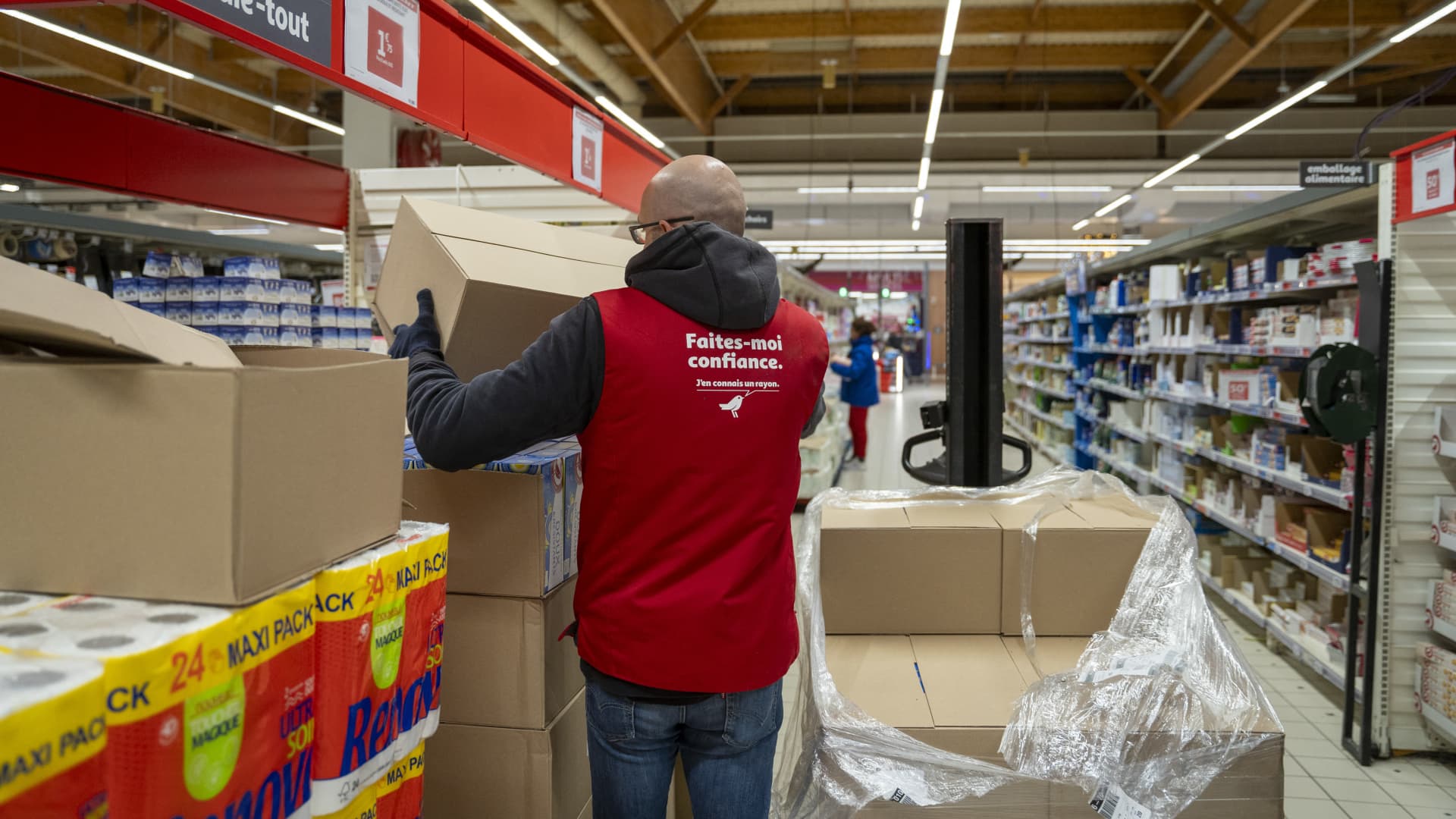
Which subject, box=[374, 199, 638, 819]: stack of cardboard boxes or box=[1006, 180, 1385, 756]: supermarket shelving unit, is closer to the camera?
box=[374, 199, 638, 819]: stack of cardboard boxes

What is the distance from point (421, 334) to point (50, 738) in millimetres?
975

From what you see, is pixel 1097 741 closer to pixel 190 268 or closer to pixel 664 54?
pixel 190 268

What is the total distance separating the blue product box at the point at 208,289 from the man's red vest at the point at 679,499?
3.78 meters

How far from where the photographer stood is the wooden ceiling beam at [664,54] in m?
8.54

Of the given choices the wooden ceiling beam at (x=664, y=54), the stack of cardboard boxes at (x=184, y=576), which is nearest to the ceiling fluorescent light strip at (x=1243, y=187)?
the wooden ceiling beam at (x=664, y=54)

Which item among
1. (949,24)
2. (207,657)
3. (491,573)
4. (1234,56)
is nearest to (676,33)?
(949,24)

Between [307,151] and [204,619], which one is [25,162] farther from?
[307,151]

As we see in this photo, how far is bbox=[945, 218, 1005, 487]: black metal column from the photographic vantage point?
2.74 m

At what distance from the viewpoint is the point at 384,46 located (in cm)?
273

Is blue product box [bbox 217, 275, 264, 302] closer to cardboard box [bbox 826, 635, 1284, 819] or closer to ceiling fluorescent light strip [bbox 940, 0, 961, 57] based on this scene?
cardboard box [bbox 826, 635, 1284, 819]

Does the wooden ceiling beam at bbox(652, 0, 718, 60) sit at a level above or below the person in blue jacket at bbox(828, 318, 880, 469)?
above

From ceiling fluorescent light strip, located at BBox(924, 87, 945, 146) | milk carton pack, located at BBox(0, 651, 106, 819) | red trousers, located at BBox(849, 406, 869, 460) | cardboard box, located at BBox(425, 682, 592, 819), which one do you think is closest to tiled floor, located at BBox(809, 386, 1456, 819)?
cardboard box, located at BBox(425, 682, 592, 819)

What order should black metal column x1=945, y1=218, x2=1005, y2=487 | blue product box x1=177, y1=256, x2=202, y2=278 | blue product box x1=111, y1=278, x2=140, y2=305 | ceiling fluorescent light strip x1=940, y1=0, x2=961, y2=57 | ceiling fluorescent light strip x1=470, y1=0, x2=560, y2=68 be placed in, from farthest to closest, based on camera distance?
ceiling fluorescent light strip x1=470, y1=0, x2=560, y2=68 → ceiling fluorescent light strip x1=940, y1=0, x2=961, y2=57 → blue product box x1=177, y1=256, x2=202, y2=278 → blue product box x1=111, y1=278, x2=140, y2=305 → black metal column x1=945, y1=218, x2=1005, y2=487

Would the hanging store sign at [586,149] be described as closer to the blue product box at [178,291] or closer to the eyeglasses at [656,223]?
the blue product box at [178,291]
